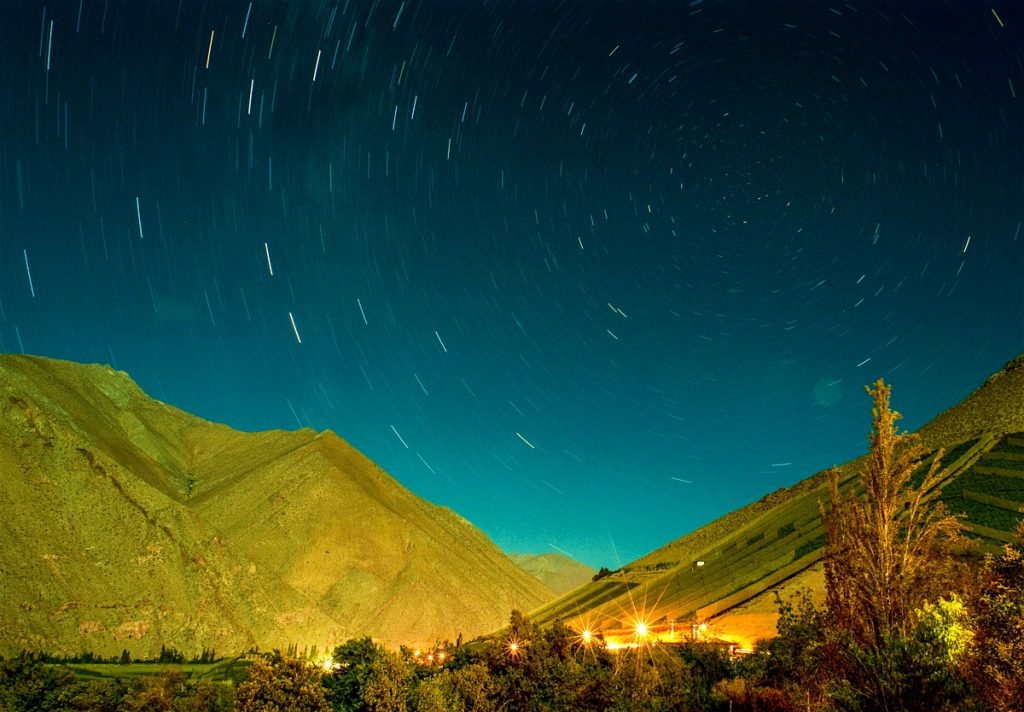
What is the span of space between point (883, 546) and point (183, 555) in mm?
136905

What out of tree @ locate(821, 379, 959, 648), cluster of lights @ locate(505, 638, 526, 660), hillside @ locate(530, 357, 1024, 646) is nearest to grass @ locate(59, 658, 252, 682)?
cluster of lights @ locate(505, 638, 526, 660)

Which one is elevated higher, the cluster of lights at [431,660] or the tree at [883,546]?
the cluster of lights at [431,660]

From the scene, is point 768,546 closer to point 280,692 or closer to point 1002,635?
point 280,692

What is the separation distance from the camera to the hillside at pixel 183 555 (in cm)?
10319

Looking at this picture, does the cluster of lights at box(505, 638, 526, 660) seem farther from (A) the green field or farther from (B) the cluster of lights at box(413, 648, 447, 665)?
(A) the green field

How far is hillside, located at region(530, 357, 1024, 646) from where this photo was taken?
74.7 metres

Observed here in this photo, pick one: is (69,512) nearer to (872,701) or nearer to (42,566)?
(42,566)

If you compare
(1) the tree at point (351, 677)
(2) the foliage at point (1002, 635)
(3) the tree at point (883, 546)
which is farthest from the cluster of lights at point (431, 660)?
(3) the tree at point (883, 546)

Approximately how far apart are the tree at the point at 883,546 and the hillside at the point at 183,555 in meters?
109

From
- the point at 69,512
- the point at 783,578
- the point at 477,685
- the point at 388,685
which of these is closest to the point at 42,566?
the point at 69,512

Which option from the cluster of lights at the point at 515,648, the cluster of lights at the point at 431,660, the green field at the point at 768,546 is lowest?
the cluster of lights at the point at 515,648

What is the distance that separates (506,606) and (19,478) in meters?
123

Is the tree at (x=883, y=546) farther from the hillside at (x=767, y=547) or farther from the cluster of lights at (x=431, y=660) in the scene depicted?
the cluster of lights at (x=431, y=660)

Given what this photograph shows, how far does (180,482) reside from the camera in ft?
644
